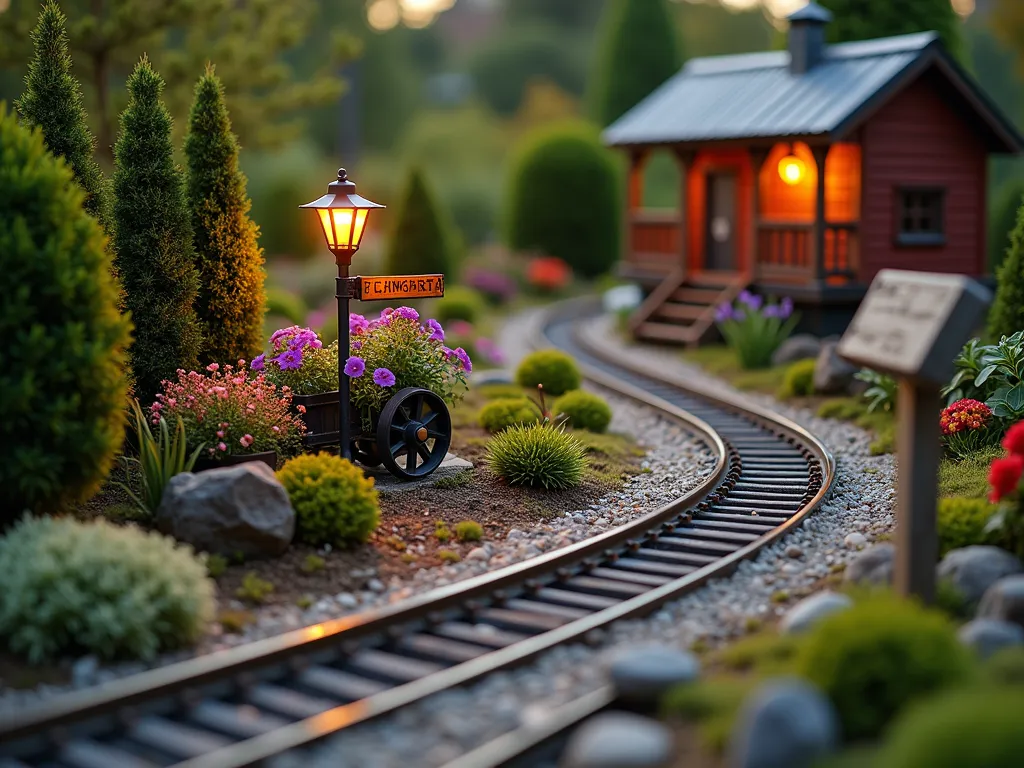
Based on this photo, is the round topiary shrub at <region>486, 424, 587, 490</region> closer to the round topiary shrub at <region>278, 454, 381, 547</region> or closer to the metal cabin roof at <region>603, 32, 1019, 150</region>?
the round topiary shrub at <region>278, 454, 381, 547</region>

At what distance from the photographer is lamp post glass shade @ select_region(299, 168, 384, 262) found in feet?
31.5

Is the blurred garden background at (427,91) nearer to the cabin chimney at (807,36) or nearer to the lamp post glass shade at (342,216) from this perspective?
the cabin chimney at (807,36)

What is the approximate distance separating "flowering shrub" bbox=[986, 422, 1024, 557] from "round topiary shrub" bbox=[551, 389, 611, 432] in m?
5.64

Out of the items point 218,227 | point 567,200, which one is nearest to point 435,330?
point 218,227

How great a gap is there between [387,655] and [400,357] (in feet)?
14.6

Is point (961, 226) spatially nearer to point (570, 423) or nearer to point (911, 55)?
point (911, 55)

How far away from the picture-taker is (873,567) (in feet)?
25.3

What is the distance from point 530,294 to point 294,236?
8984 millimetres

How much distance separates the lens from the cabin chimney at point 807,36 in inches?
783

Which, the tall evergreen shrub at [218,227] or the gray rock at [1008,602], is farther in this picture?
the tall evergreen shrub at [218,227]

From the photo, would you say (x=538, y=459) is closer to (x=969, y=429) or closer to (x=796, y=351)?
(x=969, y=429)

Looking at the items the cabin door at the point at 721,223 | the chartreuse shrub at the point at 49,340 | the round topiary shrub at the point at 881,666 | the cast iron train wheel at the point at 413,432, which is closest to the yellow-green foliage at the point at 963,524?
the round topiary shrub at the point at 881,666

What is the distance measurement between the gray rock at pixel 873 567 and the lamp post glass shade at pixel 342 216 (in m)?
4.59

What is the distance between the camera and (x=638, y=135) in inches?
851
